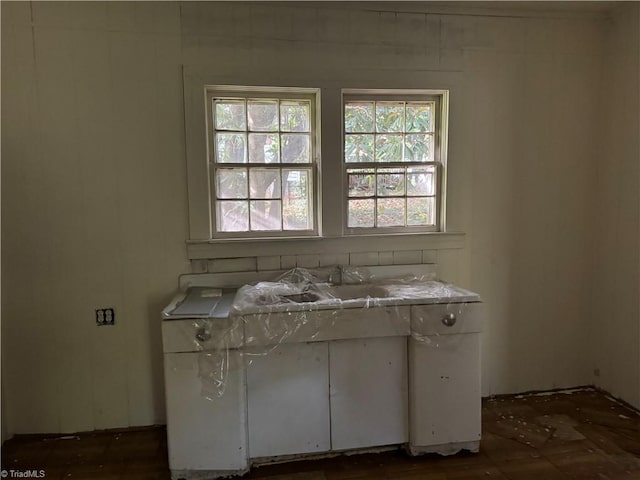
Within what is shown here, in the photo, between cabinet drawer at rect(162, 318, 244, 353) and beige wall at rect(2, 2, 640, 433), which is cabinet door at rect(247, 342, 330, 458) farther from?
beige wall at rect(2, 2, 640, 433)

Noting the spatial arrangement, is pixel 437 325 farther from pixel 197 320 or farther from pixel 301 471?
pixel 197 320

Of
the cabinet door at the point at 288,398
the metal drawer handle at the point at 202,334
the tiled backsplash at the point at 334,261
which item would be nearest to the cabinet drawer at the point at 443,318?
the cabinet door at the point at 288,398

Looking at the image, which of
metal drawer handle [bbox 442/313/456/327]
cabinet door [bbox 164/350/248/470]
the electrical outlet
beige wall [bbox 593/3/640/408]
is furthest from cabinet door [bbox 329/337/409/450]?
beige wall [bbox 593/3/640/408]

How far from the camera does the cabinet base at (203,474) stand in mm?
2193

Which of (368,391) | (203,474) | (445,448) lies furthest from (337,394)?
(203,474)

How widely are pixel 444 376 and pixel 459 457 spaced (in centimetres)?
47

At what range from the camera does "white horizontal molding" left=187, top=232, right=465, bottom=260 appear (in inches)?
105

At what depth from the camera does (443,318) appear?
229 cm

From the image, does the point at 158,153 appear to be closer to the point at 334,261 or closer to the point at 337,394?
the point at 334,261

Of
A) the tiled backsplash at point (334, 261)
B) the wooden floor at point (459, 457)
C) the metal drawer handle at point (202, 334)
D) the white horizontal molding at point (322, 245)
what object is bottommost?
the wooden floor at point (459, 457)

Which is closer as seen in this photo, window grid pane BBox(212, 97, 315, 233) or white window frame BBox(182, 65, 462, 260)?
white window frame BBox(182, 65, 462, 260)

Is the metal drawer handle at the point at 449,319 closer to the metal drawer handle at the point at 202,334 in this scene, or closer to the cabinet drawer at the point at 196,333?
the cabinet drawer at the point at 196,333

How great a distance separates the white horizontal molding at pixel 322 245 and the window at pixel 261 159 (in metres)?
0.09

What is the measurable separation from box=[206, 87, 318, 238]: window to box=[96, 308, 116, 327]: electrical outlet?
79cm
